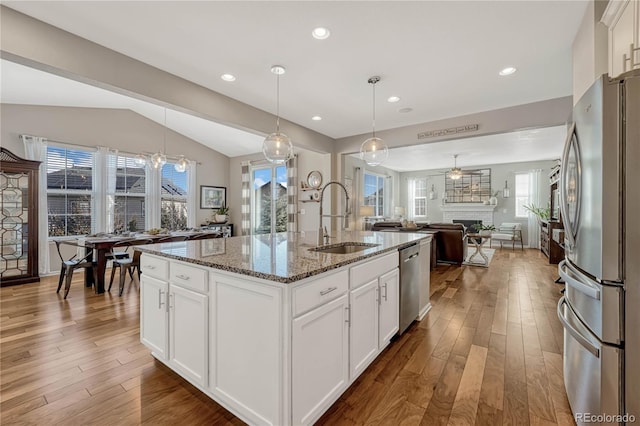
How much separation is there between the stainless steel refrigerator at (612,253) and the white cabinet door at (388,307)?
3.71ft

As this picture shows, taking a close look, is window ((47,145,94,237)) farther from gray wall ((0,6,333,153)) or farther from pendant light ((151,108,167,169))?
gray wall ((0,6,333,153))

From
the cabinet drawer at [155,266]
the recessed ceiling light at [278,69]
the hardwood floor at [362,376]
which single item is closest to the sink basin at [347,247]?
the hardwood floor at [362,376]

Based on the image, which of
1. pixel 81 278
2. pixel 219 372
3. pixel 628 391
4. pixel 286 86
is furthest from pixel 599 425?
pixel 81 278

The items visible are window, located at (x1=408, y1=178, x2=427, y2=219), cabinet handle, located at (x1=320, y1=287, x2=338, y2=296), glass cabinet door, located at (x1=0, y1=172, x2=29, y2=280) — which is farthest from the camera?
window, located at (x1=408, y1=178, x2=427, y2=219)

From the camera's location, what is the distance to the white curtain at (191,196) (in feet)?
23.5

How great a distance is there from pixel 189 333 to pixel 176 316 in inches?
6.8

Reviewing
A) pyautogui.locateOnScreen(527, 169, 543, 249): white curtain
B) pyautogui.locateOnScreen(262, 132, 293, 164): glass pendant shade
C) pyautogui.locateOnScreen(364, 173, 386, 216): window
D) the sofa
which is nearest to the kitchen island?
pyautogui.locateOnScreen(262, 132, 293, 164): glass pendant shade

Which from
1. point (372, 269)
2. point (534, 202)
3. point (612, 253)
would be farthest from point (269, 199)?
point (534, 202)

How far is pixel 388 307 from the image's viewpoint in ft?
7.48

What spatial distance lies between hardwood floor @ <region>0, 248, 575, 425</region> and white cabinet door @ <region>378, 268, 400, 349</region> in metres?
0.17

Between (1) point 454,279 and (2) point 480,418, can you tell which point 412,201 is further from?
(2) point 480,418

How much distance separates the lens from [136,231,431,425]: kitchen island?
1340mm

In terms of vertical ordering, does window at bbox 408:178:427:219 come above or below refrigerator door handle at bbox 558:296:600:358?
above

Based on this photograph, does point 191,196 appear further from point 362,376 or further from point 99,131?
point 362,376
